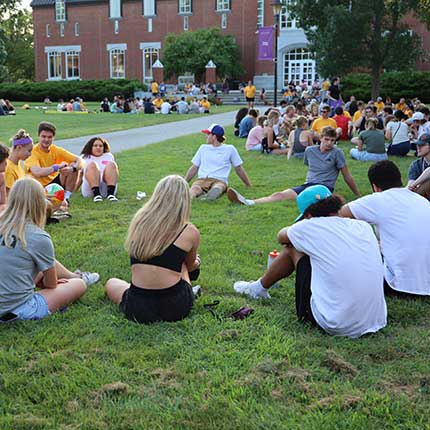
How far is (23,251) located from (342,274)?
2334 mm

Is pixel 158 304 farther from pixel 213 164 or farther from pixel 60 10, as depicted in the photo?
pixel 60 10

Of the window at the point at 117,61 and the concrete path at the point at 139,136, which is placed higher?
the window at the point at 117,61

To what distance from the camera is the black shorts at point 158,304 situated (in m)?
4.39

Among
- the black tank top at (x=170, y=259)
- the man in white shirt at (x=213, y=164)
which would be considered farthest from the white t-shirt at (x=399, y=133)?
the black tank top at (x=170, y=259)

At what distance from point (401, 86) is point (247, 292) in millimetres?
35976

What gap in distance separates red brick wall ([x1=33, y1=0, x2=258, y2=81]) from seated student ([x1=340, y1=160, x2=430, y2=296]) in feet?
160

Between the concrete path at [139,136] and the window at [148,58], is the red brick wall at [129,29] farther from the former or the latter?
the concrete path at [139,136]

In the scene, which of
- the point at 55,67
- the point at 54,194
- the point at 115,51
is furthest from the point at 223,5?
the point at 54,194

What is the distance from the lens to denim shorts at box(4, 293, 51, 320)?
4.43 m

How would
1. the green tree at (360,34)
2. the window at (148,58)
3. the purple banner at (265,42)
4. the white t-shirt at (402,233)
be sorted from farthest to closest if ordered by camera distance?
the window at (148,58), the purple banner at (265,42), the green tree at (360,34), the white t-shirt at (402,233)

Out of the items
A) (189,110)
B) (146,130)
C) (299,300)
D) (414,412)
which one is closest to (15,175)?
(299,300)

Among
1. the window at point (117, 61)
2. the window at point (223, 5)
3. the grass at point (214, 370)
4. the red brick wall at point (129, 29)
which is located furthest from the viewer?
the window at point (117, 61)

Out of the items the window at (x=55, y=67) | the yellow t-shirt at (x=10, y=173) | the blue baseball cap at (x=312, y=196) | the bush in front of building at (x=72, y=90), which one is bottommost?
the yellow t-shirt at (x=10, y=173)

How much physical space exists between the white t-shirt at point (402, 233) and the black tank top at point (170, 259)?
5.24 feet
